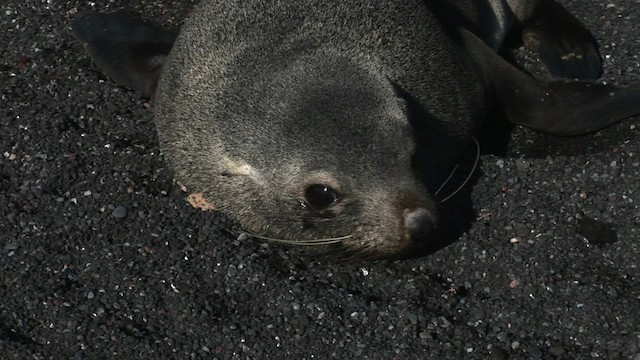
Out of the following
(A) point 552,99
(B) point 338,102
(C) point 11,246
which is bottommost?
(A) point 552,99

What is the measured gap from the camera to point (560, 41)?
6.46 metres

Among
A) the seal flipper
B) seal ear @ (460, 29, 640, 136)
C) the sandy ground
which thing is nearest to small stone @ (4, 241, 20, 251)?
the sandy ground

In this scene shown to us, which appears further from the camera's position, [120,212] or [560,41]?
[560,41]

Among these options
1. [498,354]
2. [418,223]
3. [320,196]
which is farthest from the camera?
[320,196]

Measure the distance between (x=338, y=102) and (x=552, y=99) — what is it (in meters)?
1.47

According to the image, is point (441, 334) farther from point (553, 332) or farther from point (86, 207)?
point (86, 207)

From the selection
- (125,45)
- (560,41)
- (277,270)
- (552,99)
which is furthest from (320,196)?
(560,41)

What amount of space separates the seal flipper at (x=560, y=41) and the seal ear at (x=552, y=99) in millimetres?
297

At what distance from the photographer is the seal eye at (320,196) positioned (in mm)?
4738

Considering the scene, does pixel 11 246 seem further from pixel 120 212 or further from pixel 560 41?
pixel 560 41

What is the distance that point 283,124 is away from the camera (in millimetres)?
4848

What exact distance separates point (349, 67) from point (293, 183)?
629mm

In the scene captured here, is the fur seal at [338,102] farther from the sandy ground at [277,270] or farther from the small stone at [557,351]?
the small stone at [557,351]

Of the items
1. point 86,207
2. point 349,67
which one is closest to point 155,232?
point 86,207
